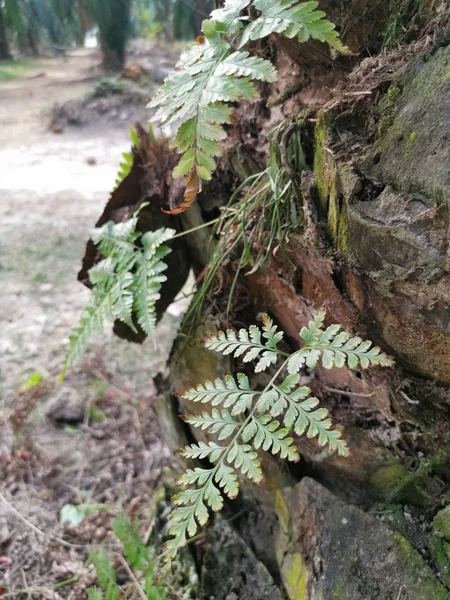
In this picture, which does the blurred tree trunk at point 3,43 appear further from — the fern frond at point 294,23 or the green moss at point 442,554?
the green moss at point 442,554

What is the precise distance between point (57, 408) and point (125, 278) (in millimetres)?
1394

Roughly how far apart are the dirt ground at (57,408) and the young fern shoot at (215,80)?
1.63m

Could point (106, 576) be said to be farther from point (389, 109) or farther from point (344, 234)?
point (389, 109)

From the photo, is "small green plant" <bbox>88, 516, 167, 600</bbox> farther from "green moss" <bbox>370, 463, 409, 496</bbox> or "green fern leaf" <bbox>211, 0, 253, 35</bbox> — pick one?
"green fern leaf" <bbox>211, 0, 253, 35</bbox>

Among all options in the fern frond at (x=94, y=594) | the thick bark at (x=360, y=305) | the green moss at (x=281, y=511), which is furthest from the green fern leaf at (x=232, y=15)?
the fern frond at (x=94, y=594)

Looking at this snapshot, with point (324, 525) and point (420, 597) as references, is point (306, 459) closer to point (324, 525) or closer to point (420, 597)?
point (324, 525)

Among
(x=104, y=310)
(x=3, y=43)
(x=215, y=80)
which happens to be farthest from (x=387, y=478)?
(x=3, y=43)

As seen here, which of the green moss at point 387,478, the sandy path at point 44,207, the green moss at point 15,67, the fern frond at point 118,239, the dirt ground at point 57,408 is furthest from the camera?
the green moss at point 15,67

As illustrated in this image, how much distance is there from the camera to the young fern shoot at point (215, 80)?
115cm

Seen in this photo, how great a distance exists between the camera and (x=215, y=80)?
1.19 m

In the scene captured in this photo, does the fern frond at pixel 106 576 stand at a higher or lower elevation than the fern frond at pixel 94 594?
lower

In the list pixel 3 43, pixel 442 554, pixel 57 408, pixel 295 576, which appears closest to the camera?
pixel 442 554

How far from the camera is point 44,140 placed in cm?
758

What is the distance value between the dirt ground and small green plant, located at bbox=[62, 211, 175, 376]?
800 mm
